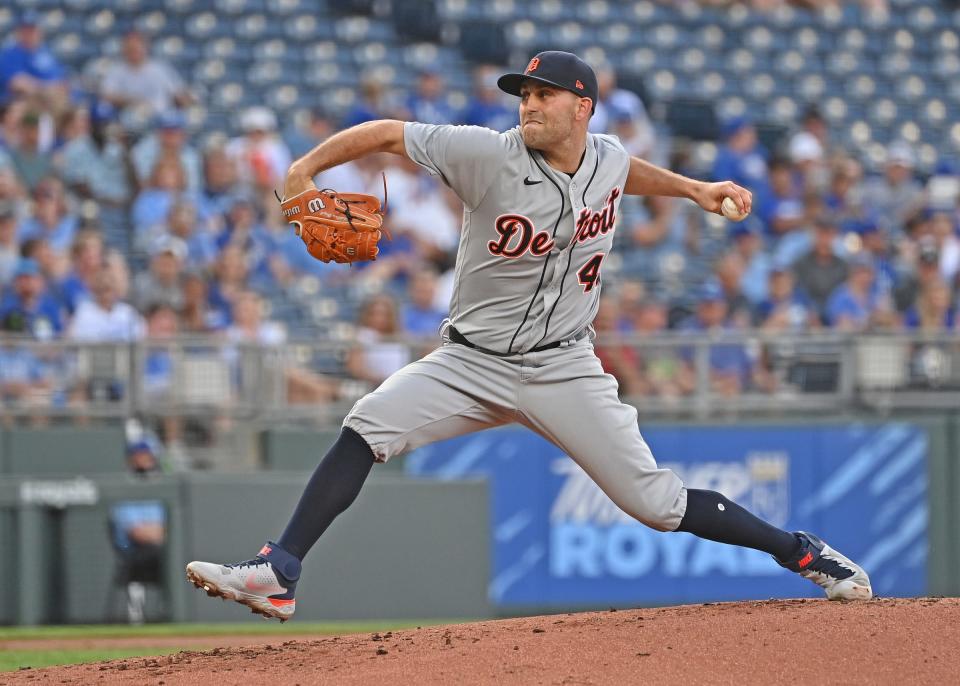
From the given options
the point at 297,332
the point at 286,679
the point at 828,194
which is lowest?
the point at 286,679

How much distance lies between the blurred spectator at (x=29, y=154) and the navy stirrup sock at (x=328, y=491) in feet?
22.4

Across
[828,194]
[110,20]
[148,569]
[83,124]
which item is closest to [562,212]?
[148,569]

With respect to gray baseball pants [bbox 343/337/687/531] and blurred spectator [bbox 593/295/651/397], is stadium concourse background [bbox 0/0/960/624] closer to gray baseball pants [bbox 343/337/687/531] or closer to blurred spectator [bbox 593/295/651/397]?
blurred spectator [bbox 593/295/651/397]

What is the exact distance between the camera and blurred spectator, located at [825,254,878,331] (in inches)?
433

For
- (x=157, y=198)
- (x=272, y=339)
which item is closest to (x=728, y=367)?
(x=272, y=339)

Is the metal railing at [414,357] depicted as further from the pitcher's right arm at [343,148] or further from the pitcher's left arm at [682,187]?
the pitcher's right arm at [343,148]

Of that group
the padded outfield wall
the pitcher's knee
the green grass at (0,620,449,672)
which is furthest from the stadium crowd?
the pitcher's knee

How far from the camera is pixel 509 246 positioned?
4734 mm

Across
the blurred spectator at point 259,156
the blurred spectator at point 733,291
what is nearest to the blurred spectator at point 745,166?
the blurred spectator at point 733,291

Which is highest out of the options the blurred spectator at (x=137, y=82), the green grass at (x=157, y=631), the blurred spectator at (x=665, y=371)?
the blurred spectator at (x=137, y=82)

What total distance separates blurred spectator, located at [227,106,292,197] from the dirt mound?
22.1 ft

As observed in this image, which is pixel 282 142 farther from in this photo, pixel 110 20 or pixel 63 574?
pixel 63 574

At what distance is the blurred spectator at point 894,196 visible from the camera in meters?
12.7

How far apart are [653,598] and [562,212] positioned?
5.42 meters
